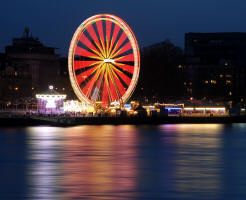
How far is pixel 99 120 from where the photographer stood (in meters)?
73.9

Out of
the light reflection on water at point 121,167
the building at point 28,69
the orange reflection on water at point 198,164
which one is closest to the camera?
the light reflection on water at point 121,167

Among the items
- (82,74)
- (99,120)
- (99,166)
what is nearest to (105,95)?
(82,74)

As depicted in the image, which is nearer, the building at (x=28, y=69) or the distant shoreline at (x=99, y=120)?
the distant shoreline at (x=99, y=120)

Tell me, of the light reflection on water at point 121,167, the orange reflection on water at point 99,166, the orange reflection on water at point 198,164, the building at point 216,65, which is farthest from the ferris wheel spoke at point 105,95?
the building at point 216,65

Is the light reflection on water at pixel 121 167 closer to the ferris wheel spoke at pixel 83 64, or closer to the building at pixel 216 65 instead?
the ferris wheel spoke at pixel 83 64

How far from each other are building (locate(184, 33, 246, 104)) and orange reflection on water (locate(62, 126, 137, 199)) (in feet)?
263

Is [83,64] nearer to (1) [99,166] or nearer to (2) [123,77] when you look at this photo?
(2) [123,77]

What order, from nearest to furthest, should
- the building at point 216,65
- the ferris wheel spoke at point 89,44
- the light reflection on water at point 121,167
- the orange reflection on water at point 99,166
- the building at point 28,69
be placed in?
1. the light reflection on water at point 121,167
2. the orange reflection on water at point 99,166
3. the ferris wheel spoke at point 89,44
4. the building at point 28,69
5. the building at point 216,65

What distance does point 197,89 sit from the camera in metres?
140

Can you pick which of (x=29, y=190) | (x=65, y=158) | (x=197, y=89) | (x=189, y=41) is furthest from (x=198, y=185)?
(x=189, y=41)

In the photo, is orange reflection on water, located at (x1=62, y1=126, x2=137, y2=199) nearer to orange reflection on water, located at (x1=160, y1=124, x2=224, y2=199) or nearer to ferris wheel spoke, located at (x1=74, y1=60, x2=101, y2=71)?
orange reflection on water, located at (x1=160, y1=124, x2=224, y2=199)

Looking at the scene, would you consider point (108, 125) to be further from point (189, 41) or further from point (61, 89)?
point (189, 41)

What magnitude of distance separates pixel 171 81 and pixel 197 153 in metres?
69.1

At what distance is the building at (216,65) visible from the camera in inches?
5531
